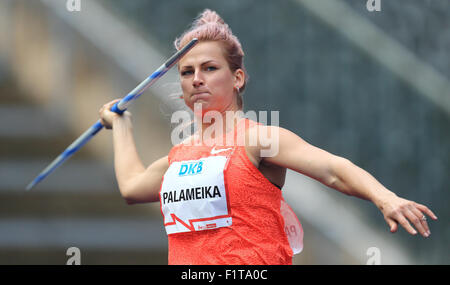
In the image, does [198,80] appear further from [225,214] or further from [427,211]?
[427,211]

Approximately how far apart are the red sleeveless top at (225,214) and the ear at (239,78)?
0.95ft

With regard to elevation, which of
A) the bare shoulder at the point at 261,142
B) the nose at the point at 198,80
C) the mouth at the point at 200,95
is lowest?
the bare shoulder at the point at 261,142

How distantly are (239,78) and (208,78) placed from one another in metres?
0.15

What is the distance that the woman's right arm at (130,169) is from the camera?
98.7 inches

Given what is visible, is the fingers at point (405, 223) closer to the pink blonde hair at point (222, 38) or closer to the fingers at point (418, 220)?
the fingers at point (418, 220)

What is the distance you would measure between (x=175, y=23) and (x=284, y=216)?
324 cm

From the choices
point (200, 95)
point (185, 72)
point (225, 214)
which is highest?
point (185, 72)

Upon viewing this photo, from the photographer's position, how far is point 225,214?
2107 millimetres

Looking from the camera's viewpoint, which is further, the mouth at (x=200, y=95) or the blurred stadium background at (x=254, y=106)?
the blurred stadium background at (x=254, y=106)

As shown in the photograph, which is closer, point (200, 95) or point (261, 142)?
point (261, 142)
